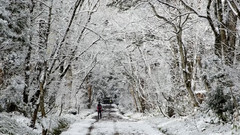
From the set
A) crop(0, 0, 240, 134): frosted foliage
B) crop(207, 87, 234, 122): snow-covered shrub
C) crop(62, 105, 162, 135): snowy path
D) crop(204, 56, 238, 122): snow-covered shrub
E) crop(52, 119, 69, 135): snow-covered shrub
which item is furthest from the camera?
crop(62, 105, 162, 135): snowy path

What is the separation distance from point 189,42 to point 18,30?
1232cm

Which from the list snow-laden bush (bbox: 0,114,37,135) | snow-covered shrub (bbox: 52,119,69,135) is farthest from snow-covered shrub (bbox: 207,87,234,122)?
snow-covered shrub (bbox: 52,119,69,135)

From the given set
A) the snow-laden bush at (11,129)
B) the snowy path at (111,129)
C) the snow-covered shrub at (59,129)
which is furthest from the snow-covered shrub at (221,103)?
the snow-covered shrub at (59,129)

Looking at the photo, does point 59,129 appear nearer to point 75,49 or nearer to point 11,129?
point 75,49

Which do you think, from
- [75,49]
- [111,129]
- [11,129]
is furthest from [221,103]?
[75,49]

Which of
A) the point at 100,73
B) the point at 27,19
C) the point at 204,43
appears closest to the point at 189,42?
the point at 204,43

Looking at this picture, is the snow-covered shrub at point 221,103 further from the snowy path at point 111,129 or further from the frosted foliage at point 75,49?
the snowy path at point 111,129

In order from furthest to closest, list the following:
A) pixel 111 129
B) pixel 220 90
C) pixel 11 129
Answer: pixel 111 129, pixel 220 90, pixel 11 129

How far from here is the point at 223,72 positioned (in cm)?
966

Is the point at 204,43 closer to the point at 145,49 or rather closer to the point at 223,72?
the point at 145,49

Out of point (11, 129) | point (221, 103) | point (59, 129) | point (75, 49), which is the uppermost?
point (75, 49)

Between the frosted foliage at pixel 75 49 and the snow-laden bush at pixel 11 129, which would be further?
the frosted foliage at pixel 75 49

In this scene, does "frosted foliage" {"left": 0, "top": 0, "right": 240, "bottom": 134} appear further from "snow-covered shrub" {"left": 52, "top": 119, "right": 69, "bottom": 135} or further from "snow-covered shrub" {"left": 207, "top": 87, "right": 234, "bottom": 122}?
"snow-covered shrub" {"left": 52, "top": 119, "right": 69, "bottom": 135}

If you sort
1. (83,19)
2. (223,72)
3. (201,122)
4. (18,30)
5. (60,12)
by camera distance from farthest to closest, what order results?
(83,19)
(60,12)
(201,122)
(223,72)
(18,30)
